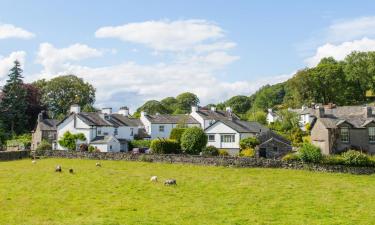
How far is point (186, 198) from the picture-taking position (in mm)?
28844

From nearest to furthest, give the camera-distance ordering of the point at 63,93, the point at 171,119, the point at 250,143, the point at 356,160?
the point at 356,160
the point at 250,143
the point at 171,119
the point at 63,93

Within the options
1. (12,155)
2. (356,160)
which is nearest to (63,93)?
(12,155)

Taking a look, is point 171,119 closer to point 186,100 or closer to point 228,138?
point 228,138

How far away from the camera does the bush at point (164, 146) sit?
2367 inches

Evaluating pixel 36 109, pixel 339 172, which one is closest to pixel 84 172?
pixel 339 172

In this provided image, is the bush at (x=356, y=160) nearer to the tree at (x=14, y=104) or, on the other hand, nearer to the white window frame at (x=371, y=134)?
the white window frame at (x=371, y=134)

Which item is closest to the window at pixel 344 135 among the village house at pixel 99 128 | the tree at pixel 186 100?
the village house at pixel 99 128

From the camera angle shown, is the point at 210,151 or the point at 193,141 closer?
the point at 210,151

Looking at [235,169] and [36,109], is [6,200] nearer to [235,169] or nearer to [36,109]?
[235,169]

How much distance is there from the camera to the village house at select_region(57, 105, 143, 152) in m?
74.0

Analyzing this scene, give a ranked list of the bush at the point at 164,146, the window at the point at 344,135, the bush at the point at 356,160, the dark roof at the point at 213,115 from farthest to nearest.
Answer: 1. the dark roof at the point at 213,115
2. the bush at the point at 164,146
3. the window at the point at 344,135
4. the bush at the point at 356,160

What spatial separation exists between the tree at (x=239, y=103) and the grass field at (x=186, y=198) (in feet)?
445

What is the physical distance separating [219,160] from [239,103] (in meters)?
133

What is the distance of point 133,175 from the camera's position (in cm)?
4025
